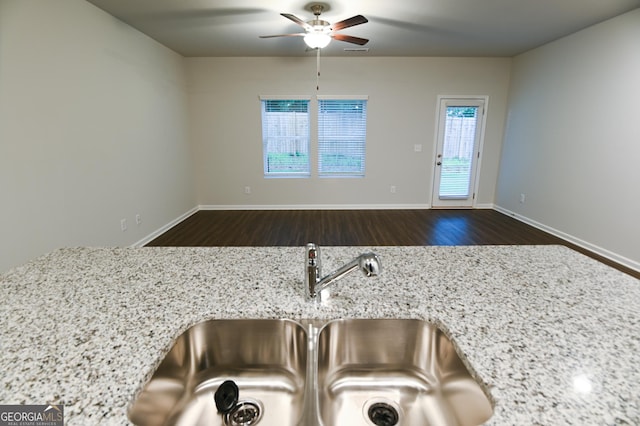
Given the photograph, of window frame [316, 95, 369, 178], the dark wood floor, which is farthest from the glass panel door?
window frame [316, 95, 369, 178]

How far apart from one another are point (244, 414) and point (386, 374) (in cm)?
43

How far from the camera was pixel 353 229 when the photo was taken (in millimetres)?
4547

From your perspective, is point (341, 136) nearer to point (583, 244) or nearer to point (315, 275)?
point (583, 244)

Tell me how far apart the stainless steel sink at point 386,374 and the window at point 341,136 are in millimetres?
4824

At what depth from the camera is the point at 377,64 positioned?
5.14 metres

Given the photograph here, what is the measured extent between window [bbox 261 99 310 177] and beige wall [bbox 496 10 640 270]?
11.8 feet

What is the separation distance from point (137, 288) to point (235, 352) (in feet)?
1.30

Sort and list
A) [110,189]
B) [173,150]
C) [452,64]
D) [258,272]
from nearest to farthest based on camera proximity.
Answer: [258,272]
[110,189]
[173,150]
[452,64]

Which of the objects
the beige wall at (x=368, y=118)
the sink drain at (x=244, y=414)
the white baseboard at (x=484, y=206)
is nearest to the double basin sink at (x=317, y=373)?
the sink drain at (x=244, y=414)

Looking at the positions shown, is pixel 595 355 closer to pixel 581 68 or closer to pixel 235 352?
pixel 235 352

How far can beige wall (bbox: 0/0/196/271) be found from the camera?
2.21 meters

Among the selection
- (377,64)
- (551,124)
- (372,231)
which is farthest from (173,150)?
(551,124)

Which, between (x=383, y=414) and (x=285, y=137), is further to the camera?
(x=285, y=137)

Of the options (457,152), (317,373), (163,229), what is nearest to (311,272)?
(317,373)
